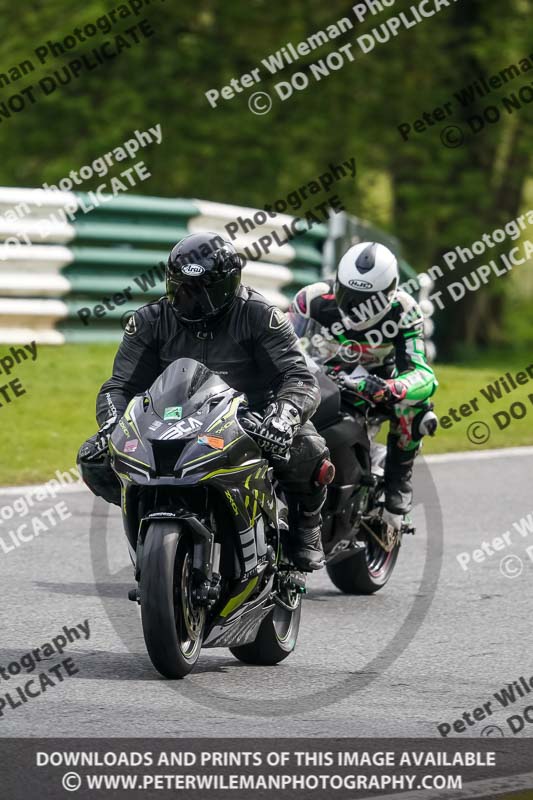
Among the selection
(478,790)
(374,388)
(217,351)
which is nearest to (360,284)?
(374,388)

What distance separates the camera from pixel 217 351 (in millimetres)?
6742

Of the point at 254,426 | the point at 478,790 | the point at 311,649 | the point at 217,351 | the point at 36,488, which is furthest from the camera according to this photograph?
the point at 36,488

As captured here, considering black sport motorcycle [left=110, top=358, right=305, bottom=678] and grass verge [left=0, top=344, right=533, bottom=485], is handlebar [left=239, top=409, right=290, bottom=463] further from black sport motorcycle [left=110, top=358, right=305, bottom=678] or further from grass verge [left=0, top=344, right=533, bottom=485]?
grass verge [left=0, top=344, right=533, bottom=485]

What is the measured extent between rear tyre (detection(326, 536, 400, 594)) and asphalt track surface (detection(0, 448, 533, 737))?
8 centimetres

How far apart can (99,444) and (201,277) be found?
0.80 m

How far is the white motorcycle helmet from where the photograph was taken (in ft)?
27.8

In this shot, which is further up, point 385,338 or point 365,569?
point 385,338

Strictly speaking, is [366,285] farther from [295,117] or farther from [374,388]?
[295,117]

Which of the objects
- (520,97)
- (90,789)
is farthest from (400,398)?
(520,97)

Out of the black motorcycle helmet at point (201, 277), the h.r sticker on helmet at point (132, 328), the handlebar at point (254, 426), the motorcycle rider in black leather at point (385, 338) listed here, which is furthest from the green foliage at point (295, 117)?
the handlebar at point (254, 426)

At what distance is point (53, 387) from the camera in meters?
14.3

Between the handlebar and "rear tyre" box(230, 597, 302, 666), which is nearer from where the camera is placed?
the handlebar

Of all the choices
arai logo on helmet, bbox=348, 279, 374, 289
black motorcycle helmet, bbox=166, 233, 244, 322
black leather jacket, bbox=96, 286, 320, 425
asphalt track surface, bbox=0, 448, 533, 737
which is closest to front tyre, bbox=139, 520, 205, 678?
asphalt track surface, bbox=0, 448, 533, 737

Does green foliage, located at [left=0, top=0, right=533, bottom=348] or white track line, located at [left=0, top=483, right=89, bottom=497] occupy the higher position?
green foliage, located at [left=0, top=0, right=533, bottom=348]
